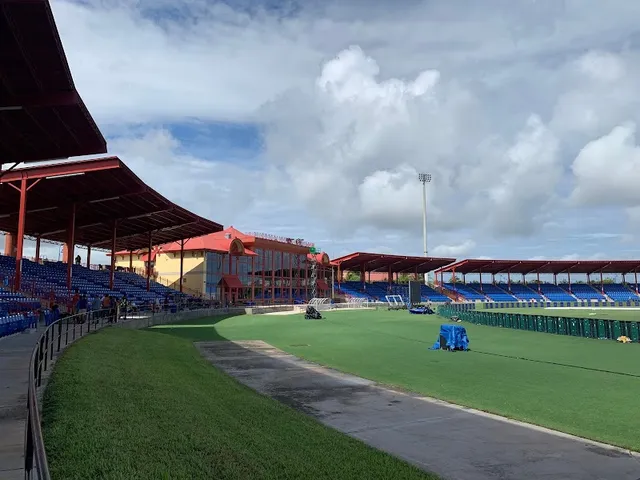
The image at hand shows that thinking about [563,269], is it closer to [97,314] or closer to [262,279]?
[262,279]

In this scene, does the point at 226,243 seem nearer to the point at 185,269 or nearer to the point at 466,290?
the point at 185,269

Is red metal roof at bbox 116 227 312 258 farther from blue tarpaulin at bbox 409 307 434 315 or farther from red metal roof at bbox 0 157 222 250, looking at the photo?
blue tarpaulin at bbox 409 307 434 315

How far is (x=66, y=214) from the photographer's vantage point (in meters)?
38.9

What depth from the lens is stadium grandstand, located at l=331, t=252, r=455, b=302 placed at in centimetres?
8325

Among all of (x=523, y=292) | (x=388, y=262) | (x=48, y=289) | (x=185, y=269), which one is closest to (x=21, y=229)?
(x=48, y=289)

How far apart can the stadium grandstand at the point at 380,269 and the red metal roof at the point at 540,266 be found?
3703 mm

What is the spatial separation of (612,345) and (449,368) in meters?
12.6

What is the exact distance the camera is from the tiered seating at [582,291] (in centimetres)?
9801

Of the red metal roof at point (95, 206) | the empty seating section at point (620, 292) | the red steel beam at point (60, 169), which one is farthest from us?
the empty seating section at point (620, 292)

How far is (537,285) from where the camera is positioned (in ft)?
344

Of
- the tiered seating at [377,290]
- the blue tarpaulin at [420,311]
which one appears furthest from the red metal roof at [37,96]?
the tiered seating at [377,290]

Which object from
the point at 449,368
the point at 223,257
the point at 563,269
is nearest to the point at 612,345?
the point at 449,368

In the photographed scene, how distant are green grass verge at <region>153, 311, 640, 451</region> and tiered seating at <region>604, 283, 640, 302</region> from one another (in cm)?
8318

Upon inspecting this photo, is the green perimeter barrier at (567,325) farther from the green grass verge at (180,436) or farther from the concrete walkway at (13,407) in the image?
the concrete walkway at (13,407)
